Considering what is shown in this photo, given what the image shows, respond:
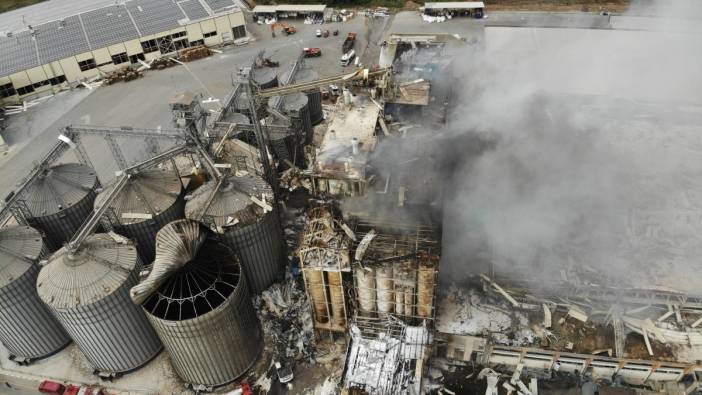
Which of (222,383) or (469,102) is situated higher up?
(469,102)

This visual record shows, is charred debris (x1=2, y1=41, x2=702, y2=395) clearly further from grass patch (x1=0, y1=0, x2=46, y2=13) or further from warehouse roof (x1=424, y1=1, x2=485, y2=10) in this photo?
grass patch (x1=0, y1=0, x2=46, y2=13)

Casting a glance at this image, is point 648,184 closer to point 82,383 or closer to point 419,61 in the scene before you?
point 419,61

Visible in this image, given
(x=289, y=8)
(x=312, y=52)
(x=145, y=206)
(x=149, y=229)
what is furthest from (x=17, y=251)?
(x=289, y=8)

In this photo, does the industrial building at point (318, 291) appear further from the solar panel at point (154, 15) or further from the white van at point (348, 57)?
the solar panel at point (154, 15)

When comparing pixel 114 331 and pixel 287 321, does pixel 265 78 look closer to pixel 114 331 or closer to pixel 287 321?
pixel 287 321

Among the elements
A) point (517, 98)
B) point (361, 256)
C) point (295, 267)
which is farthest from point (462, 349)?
point (517, 98)

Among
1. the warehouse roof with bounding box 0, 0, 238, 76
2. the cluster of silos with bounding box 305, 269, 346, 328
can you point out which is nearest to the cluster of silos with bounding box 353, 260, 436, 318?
the cluster of silos with bounding box 305, 269, 346, 328

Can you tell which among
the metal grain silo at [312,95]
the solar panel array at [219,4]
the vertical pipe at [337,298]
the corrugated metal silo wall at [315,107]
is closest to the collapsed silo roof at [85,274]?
the vertical pipe at [337,298]
